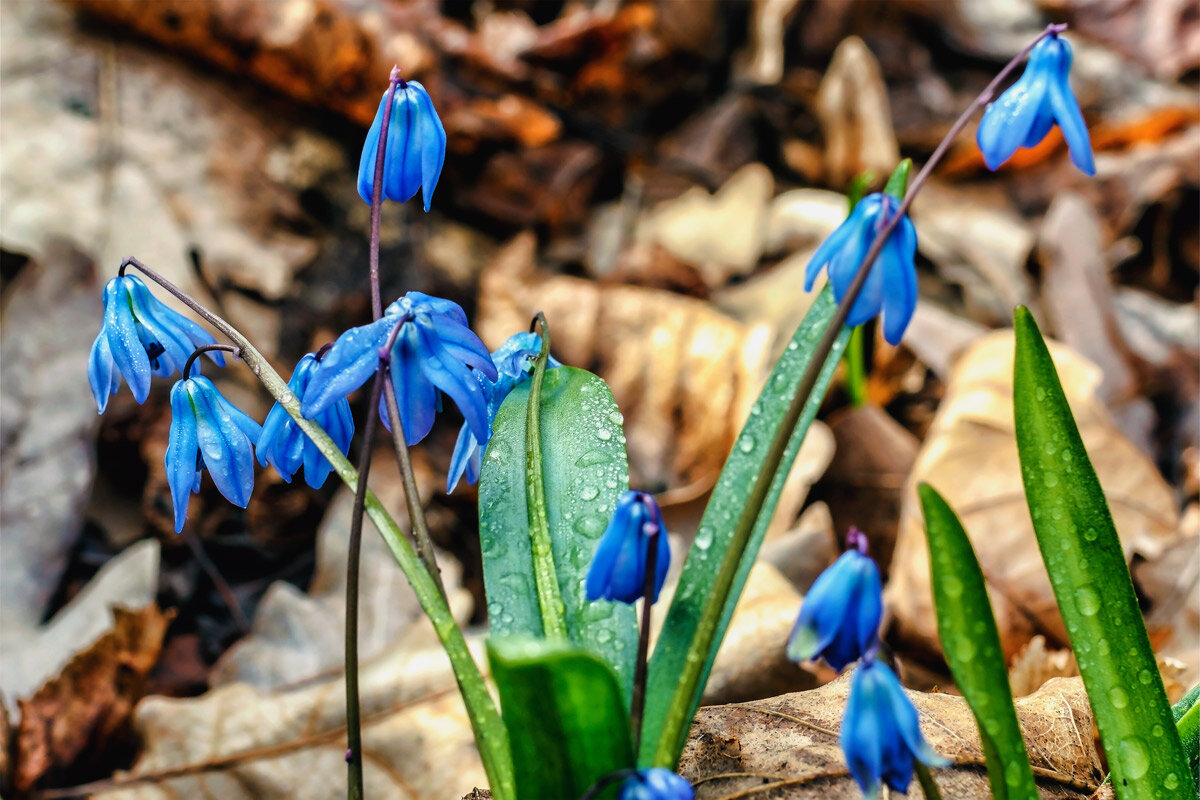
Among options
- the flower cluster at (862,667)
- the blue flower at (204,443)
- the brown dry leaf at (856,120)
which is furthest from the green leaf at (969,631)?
the brown dry leaf at (856,120)

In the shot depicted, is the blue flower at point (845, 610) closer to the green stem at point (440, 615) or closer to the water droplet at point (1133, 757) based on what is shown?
the green stem at point (440, 615)

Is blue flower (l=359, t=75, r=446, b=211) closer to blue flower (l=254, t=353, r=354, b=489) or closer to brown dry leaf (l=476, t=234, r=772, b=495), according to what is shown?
blue flower (l=254, t=353, r=354, b=489)

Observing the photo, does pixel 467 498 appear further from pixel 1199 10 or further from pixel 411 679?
pixel 1199 10

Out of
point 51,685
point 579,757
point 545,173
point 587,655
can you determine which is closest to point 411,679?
point 51,685

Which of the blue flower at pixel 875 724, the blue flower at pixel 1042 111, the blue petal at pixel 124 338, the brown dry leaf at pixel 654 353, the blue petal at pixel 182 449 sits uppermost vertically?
the brown dry leaf at pixel 654 353

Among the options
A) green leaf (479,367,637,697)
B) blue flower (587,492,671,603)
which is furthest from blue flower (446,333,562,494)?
blue flower (587,492,671,603)

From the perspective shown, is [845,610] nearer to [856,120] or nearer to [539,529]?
[539,529]
